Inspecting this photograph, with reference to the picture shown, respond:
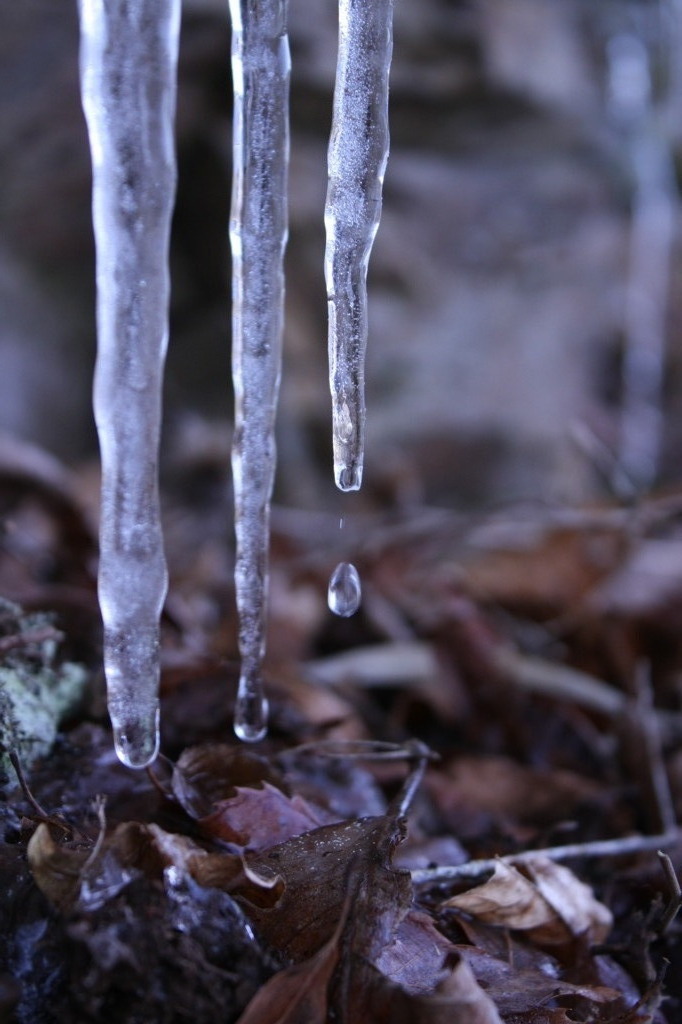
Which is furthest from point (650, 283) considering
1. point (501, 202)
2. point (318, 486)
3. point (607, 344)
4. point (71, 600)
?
point (71, 600)

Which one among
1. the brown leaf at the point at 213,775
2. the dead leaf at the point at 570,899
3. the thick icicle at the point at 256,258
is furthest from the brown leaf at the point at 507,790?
the thick icicle at the point at 256,258

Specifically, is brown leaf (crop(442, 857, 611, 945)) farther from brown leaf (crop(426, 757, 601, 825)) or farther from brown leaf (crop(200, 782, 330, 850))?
brown leaf (crop(426, 757, 601, 825))

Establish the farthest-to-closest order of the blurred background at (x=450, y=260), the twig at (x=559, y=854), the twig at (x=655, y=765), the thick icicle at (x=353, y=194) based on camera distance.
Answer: the blurred background at (x=450, y=260), the twig at (x=655, y=765), the twig at (x=559, y=854), the thick icicle at (x=353, y=194)

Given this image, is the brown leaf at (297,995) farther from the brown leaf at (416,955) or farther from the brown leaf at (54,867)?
the brown leaf at (54,867)

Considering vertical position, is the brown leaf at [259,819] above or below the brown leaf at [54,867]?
below

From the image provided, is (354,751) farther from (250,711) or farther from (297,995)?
(297,995)

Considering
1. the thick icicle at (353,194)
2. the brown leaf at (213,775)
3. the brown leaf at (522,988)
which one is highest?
the thick icicle at (353,194)

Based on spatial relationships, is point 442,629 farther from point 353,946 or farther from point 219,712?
point 353,946

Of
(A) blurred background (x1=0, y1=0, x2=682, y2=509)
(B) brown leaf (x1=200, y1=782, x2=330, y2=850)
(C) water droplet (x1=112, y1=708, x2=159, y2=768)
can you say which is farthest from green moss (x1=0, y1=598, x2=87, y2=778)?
(A) blurred background (x1=0, y1=0, x2=682, y2=509)
